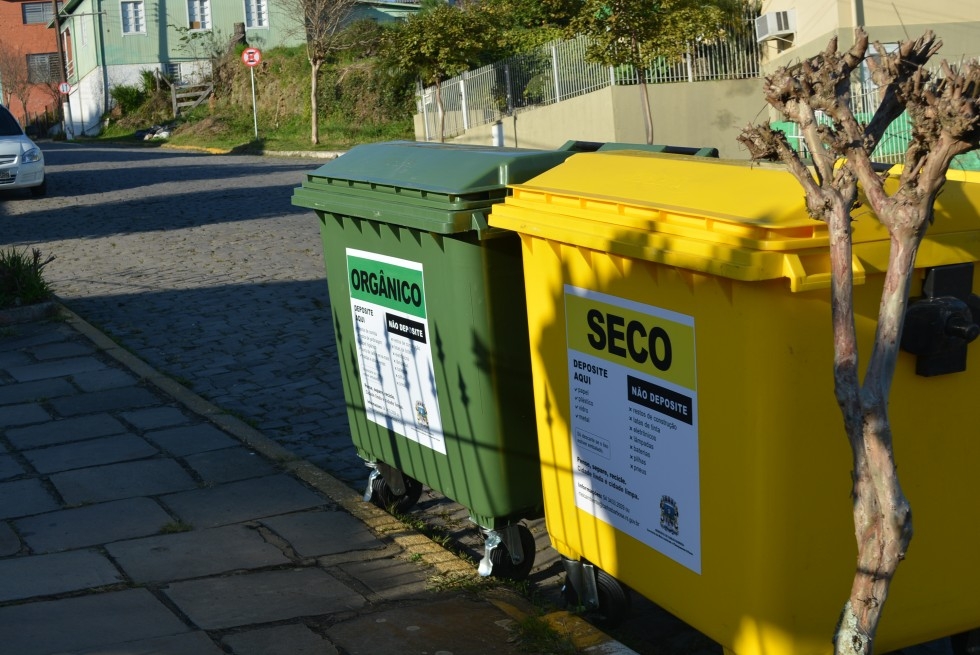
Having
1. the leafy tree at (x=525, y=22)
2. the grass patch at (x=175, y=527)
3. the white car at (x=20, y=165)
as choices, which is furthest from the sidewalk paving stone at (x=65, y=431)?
the leafy tree at (x=525, y=22)

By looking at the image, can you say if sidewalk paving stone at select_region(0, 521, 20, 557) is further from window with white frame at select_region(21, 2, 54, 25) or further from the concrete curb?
window with white frame at select_region(21, 2, 54, 25)

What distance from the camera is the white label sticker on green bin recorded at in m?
4.50

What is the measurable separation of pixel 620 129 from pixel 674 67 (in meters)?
1.61

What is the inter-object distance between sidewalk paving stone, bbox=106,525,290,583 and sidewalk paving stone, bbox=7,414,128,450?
5.46ft

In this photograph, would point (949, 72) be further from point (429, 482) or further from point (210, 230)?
point (210, 230)

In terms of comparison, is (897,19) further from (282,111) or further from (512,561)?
(282,111)

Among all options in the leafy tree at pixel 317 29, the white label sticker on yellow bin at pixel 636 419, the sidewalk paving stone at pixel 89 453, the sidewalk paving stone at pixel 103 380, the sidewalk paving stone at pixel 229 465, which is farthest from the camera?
the leafy tree at pixel 317 29

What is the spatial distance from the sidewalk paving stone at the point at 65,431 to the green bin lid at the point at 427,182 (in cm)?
209

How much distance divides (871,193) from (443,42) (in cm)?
2702

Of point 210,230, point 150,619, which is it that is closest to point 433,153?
point 150,619

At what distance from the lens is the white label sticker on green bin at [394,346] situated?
14.8 ft

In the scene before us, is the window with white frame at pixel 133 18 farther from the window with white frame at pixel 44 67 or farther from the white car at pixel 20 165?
the white car at pixel 20 165

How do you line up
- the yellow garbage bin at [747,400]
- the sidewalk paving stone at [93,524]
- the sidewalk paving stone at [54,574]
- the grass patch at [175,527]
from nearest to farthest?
the yellow garbage bin at [747,400] < the sidewalk paving stone at [54,574] < the sidewalk paving stone at [93,524] < the grass patch at [175,527]

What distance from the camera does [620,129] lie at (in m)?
21.5
